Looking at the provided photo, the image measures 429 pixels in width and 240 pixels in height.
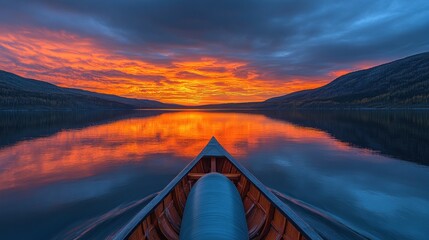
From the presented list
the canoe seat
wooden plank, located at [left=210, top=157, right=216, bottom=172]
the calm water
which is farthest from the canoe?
the calm water

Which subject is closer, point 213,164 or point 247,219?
point 247,219

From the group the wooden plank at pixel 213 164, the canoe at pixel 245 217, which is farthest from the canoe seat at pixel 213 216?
the wooden plank at pixel 213 164

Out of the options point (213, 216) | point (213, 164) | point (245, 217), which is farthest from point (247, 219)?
point (213, 164)

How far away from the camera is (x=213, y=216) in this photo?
19.5 ft

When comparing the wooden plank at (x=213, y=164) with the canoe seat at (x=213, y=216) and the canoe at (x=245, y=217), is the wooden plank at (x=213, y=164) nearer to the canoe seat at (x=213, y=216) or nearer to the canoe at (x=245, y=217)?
the canoe at (x=245, y=217)

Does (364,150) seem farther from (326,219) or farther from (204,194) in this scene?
(204,194)

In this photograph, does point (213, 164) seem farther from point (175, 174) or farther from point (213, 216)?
point (213, 216)

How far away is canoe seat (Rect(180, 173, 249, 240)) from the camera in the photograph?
5379 millimetres

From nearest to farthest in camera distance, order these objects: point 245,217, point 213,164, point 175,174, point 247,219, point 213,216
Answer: point 213,216 < point 245,217 < point 247,219 < point 213,164 < point 175,174

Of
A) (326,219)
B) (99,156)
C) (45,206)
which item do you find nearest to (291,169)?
(326,219)

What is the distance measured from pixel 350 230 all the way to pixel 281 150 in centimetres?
2021

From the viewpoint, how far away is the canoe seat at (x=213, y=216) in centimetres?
538

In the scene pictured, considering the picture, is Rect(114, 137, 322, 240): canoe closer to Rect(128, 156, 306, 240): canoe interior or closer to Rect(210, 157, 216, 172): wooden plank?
Rect(128, 156, 306, 240): canoe interior

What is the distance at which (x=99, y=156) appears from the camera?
26.7m
